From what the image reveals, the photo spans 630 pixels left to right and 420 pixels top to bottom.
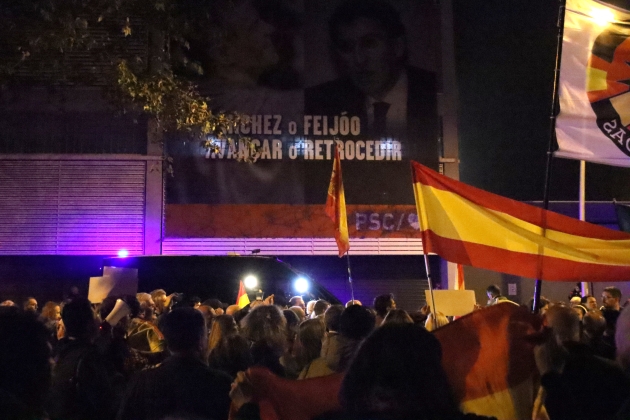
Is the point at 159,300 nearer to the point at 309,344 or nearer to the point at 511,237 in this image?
the point at 309,344

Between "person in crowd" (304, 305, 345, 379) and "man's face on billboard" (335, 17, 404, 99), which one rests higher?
"man's face on billboard" (335, 17, 404, 99)

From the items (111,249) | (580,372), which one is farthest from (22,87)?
(580,372)

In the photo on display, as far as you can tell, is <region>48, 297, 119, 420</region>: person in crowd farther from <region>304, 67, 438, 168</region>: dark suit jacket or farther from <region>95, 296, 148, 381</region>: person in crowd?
<region>304, 67, 438, 168</region>: dark suit jacket

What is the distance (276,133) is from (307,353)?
12.1 metres

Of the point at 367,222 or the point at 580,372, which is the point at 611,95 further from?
the point at 367,222

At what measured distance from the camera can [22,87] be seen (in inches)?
686

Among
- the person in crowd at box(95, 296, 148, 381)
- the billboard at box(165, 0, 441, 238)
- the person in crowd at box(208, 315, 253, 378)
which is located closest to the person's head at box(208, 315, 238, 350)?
the person in crowd at box(208, 315, 253, 378)

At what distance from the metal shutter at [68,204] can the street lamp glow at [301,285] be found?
5110 millimetres

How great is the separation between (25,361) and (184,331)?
1298 mm

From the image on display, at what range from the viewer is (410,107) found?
58.2 ft

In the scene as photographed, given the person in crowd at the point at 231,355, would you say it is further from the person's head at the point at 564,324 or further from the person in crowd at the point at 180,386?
the person's head at the point at 564,324

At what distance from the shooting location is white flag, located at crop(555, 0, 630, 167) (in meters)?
7.34

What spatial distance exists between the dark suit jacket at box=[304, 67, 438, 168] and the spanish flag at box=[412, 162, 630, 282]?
37.7 feet

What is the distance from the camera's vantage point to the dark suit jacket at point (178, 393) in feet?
13.1
